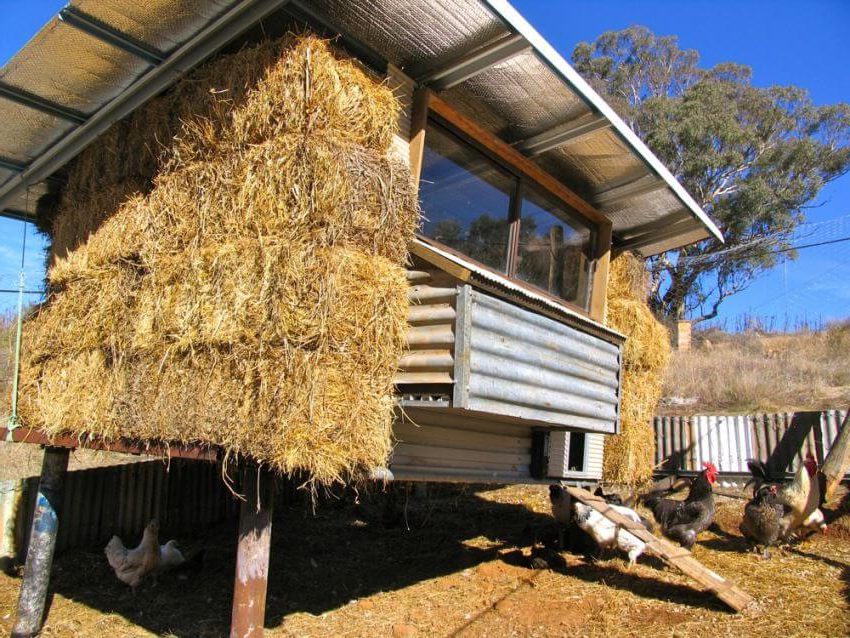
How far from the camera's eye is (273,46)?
213 inches

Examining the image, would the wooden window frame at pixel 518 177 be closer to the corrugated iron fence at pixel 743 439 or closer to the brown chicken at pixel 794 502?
the brown chicken at pixel 794 502

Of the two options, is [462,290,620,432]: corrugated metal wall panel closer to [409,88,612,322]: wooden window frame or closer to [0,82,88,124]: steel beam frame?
[409,88,612,322]: wooden window frame

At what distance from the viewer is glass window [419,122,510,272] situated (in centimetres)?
666

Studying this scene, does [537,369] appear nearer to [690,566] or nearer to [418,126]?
[418,126]

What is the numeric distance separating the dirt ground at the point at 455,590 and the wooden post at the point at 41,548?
0.85 feet

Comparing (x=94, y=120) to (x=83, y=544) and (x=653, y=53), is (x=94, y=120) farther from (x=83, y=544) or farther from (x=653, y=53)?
(x=653, y=53)

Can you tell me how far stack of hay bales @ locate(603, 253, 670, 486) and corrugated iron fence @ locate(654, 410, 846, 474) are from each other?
3820mm

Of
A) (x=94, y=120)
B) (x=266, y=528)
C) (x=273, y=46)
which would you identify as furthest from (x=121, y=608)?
(x=273, y=46)

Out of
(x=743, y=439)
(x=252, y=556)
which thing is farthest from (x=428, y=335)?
(x=743, y=439)

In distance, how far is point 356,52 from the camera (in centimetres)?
583

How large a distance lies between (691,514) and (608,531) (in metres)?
1.56

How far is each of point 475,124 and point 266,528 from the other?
4360 millimetres

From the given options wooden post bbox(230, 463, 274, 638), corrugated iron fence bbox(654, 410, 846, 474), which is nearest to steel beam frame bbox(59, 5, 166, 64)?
wooden post bbox(230, 463, 274, 638)

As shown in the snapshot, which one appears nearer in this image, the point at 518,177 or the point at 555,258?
the point at 518,177
